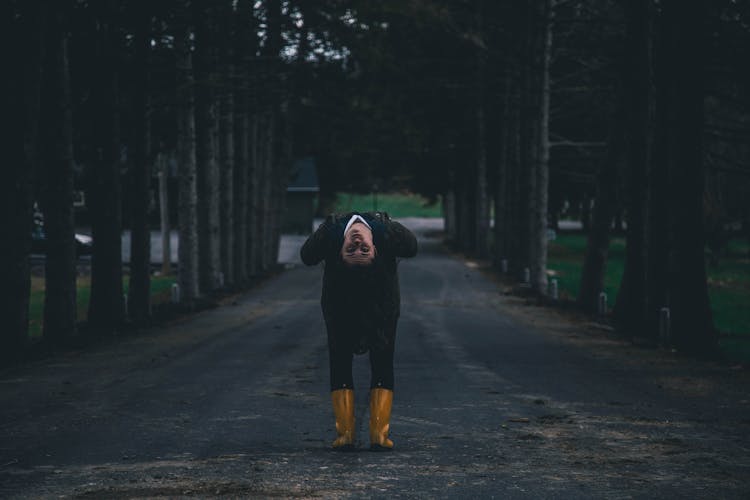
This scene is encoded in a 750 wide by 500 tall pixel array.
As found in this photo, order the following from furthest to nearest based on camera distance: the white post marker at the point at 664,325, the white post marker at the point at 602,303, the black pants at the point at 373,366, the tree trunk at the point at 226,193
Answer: the tree trunk at the point at 226,193 < the white post marker at the point at 602,303 < the white post marker at the point at 664,325 < the black pants at the point at 373,366

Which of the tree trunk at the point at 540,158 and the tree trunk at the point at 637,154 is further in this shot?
the tree trunk at the point at 540,158

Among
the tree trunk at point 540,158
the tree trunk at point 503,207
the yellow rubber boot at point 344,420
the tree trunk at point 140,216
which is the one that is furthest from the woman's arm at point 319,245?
the tree trunk at point 503,207

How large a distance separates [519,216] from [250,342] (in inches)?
928

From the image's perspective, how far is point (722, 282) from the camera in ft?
137

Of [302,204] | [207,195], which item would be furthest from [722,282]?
[302,204]

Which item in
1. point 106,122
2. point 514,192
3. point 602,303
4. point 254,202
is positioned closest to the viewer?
point 106,122

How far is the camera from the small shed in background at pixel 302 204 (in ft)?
295

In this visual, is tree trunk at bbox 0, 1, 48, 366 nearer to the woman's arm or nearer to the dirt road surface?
the dirt road surface

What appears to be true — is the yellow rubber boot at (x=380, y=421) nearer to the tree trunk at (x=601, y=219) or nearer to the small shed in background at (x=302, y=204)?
the tree trunk at (x=601, y=219)

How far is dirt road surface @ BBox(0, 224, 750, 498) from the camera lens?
23.2 ft

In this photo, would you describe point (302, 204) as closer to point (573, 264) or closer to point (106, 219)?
point (573, 264)

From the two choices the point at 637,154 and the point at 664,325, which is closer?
the point at 664,325

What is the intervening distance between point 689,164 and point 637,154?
4.95 metres

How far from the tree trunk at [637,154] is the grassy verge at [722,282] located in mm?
2005
